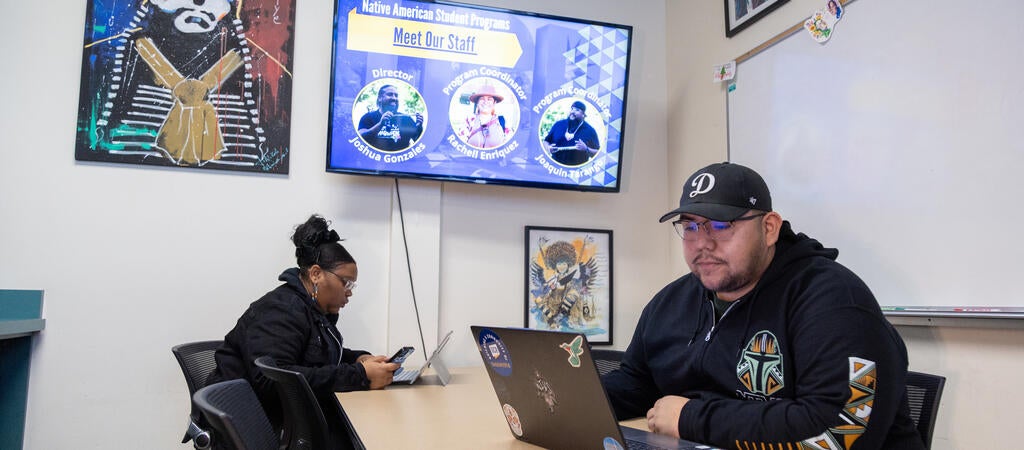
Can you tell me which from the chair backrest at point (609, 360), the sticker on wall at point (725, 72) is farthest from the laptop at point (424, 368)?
the sticker on wall at point (725, 72)

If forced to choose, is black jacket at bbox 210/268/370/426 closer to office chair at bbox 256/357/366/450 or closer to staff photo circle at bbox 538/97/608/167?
office chair at bbox 256/357/366/450

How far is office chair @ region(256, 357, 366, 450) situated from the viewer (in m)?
1.72

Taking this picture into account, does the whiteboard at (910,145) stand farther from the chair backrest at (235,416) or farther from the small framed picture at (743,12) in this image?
the chair backrest at (235,416)

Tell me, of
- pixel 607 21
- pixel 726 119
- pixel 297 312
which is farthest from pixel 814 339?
pixel 607 21

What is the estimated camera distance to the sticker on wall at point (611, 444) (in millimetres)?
1070

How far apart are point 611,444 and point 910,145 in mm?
1630

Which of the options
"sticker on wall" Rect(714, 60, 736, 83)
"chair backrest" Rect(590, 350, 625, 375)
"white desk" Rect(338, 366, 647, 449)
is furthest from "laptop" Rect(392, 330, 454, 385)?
"sticker on wall" Rect(714, 60, 736, 83)

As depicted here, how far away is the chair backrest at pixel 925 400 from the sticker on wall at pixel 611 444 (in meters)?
0.85

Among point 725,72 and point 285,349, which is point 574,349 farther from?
point 725,72

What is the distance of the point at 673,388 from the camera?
1.69 m

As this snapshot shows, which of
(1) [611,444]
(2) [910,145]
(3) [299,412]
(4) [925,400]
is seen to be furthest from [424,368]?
(2) [910,145]

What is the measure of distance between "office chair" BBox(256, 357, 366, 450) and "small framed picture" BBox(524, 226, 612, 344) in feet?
4.35

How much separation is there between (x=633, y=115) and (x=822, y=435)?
8.17 feet

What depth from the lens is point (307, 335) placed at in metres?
2.29
